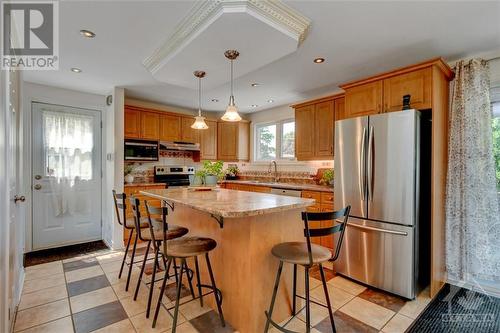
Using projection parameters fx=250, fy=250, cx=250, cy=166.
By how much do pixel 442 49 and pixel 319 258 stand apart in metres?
2.42

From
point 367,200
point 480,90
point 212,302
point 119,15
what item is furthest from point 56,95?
point 480,90

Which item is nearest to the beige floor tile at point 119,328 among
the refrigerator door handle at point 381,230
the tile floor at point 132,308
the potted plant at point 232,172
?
the tile floor at point 132,308

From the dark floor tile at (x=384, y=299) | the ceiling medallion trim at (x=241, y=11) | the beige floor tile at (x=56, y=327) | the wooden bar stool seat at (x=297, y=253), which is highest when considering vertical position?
the ceiling medallion trim at (x=241, y=11)

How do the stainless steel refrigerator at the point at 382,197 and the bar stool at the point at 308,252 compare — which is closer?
the bar stool at the point at 308,252

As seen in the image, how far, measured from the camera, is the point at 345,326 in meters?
2.01

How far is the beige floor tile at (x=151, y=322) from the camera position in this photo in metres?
1.94

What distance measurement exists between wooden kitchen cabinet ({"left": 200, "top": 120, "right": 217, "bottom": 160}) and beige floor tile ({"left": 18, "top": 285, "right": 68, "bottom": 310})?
129 inches

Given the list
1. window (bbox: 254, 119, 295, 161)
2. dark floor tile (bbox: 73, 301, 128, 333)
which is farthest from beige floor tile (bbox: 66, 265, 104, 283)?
window (bbox: 254, 119, 295, 161)

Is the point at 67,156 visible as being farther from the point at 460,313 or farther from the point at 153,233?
the point at 460,313

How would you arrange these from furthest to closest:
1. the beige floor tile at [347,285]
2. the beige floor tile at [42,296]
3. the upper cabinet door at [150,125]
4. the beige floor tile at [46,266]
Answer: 1. the upper cabinet door at [150,125]
2. the beige floor tile at [46,266]
3. the beige floor tile at [347,285]
4. the beige floor tile at [42,296]

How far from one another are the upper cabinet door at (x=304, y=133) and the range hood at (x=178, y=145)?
210cm

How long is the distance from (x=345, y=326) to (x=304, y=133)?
114 inches

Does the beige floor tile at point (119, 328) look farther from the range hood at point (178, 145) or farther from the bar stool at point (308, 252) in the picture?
the range hood at point (178, 145)

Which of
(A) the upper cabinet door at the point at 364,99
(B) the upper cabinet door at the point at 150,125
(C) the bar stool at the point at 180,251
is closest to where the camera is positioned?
(C) the bar stool at the point at 180,251
